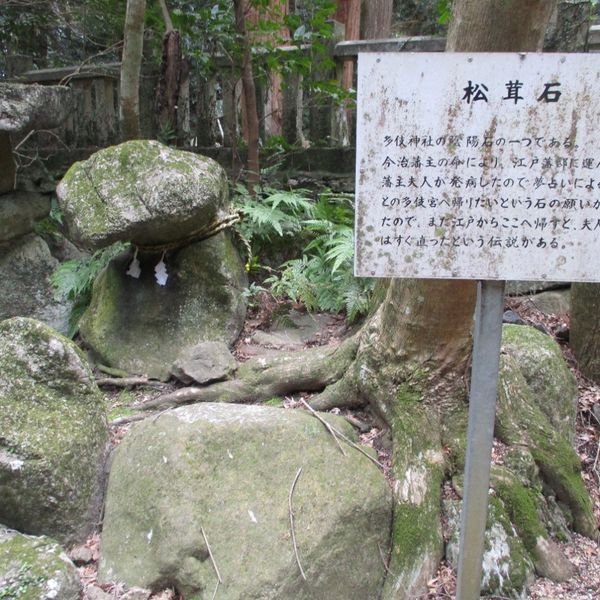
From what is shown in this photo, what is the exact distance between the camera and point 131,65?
18.3 ft

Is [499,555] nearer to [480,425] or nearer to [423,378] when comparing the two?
[423,378]

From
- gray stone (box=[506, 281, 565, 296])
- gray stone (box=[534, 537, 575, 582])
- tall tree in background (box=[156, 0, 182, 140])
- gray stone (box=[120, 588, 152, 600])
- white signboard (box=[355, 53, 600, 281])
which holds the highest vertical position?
tall tree in background (box=[156, 0, 182, 140])

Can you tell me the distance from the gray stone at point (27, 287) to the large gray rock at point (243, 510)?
315 cm

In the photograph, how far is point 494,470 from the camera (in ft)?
11.0

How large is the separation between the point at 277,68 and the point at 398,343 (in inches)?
168

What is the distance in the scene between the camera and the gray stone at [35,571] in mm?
2568

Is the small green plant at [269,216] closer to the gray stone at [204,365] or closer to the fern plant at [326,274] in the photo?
the fern plant at [326,274]

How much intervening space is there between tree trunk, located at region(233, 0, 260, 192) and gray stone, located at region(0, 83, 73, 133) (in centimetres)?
188

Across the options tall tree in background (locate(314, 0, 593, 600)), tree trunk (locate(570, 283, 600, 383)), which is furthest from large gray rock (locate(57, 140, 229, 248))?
tree trunk (locate(570, 283, 600, 383))

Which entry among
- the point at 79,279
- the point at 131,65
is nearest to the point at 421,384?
the point at 79,279

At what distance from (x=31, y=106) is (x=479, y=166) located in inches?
197

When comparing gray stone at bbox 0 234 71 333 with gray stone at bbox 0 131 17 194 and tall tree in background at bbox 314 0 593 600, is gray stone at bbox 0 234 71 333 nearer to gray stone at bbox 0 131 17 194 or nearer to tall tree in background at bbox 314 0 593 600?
gray stone at bbox 0 131 17 194

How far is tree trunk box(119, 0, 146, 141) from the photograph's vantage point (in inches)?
214

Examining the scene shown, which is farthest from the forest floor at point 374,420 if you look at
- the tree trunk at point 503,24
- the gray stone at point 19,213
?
the gray stone at point 19,213
